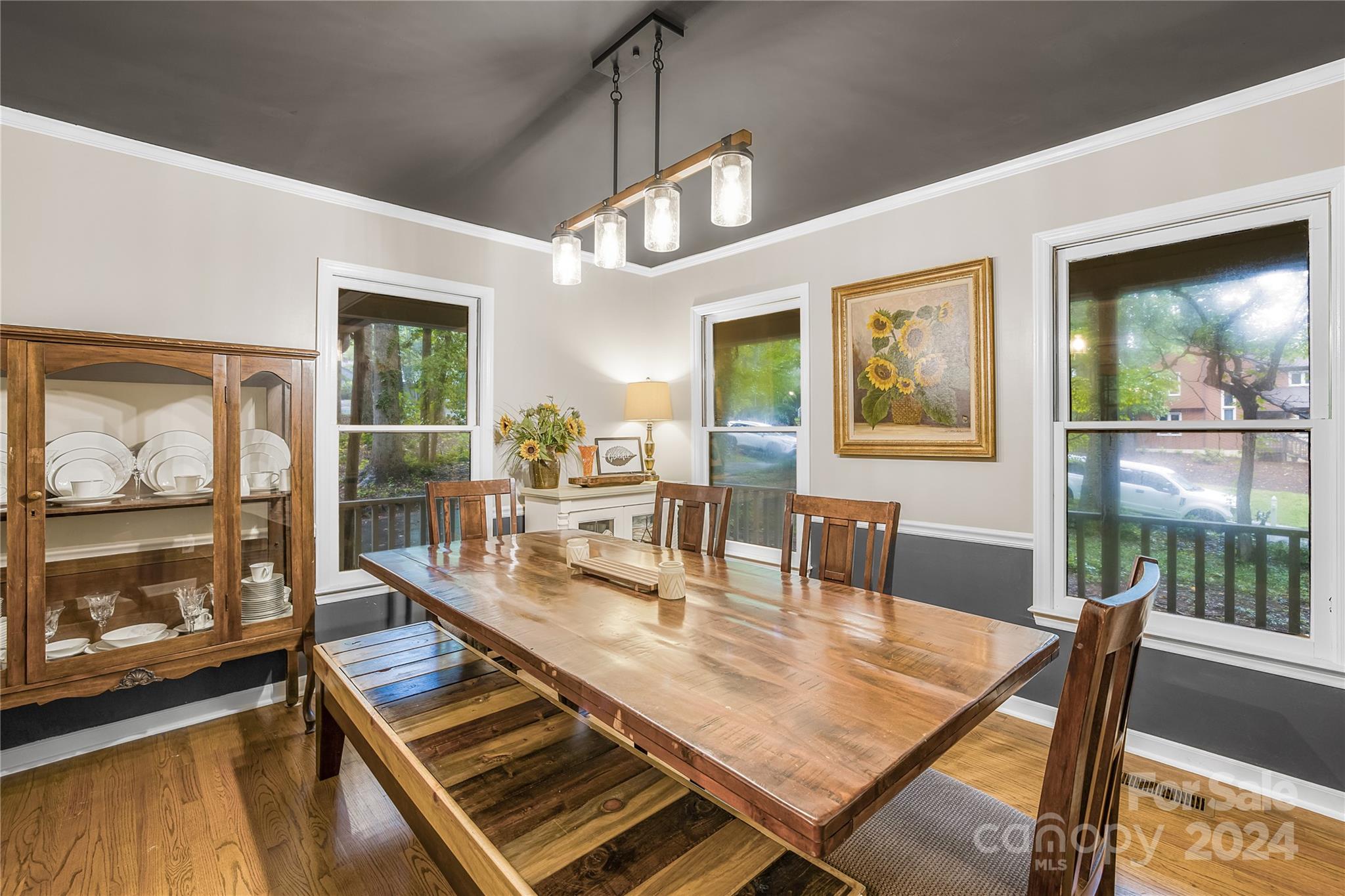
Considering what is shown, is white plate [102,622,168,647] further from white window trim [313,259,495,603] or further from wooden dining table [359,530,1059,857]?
wooden dining table [359,530,1059,857]

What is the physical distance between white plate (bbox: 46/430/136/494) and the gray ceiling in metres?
1.23

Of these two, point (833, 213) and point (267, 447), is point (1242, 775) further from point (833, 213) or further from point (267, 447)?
point (267, 447)

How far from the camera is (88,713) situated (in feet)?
8.11

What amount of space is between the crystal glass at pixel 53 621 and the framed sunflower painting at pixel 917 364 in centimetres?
341

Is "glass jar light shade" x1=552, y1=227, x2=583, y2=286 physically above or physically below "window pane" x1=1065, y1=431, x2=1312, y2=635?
above

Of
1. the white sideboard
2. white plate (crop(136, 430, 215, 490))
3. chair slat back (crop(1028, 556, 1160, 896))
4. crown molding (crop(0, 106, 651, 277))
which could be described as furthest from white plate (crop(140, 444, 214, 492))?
chair slat back (crop(1028, 556, 1160, 896))

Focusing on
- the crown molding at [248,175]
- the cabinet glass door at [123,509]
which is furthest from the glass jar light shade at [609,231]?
the crown molding at [248,175]

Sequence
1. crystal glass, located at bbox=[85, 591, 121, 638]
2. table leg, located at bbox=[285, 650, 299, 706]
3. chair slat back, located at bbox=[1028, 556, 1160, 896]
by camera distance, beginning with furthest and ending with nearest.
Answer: table leg, located at bbox=[285, 650, 299, 706] < crystal glass, located at bbox=[85, 591, 121, 638] < chair slat back, located at bbox=[1028, 556, 1160, 896]

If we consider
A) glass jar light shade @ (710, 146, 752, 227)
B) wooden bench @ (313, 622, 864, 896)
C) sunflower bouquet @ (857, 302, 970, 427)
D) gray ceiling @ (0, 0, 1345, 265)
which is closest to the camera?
wooden bench @ (313, 622, 864, 896)

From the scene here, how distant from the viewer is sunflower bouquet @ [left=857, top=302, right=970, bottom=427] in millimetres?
2902

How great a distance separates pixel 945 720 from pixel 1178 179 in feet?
8.05

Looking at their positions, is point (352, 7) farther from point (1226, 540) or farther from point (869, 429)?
point (1226, 540)

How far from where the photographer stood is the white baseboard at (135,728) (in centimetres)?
235

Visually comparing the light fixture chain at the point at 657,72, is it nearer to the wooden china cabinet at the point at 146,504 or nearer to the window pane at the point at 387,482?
the wooden china cabinet at the point at 146,504
